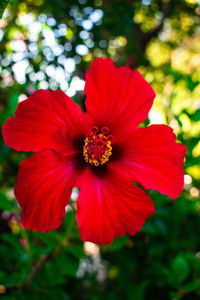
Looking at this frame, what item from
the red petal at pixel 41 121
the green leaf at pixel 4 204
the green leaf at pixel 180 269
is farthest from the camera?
the green leaf at pixel 180 269

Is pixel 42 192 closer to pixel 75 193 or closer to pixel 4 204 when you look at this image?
pixel 4 204

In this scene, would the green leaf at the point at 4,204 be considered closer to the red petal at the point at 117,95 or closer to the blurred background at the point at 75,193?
the blurred background at the point at 75,193

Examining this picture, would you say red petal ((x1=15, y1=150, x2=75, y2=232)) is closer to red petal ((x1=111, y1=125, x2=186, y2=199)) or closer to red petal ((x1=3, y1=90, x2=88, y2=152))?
red petal ((x1=3, y1=90, x2=88, y2=152))

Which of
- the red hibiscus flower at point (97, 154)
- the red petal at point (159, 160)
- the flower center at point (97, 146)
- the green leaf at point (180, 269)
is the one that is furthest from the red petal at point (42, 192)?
the green leaf at point (180, 269)

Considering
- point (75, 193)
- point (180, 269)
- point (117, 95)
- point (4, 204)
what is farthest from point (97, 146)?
point (75, 193)

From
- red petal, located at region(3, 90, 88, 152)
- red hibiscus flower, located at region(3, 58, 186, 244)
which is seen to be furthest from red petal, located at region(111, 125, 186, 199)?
red petal, located at region(3, 90, 88, 152)

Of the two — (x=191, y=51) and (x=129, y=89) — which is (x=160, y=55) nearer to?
(x=191, y=51)

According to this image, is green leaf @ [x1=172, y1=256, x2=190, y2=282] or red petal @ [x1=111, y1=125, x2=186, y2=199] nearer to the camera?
red petal @ [x1=111, y1=125, x2=186, y2=199]
